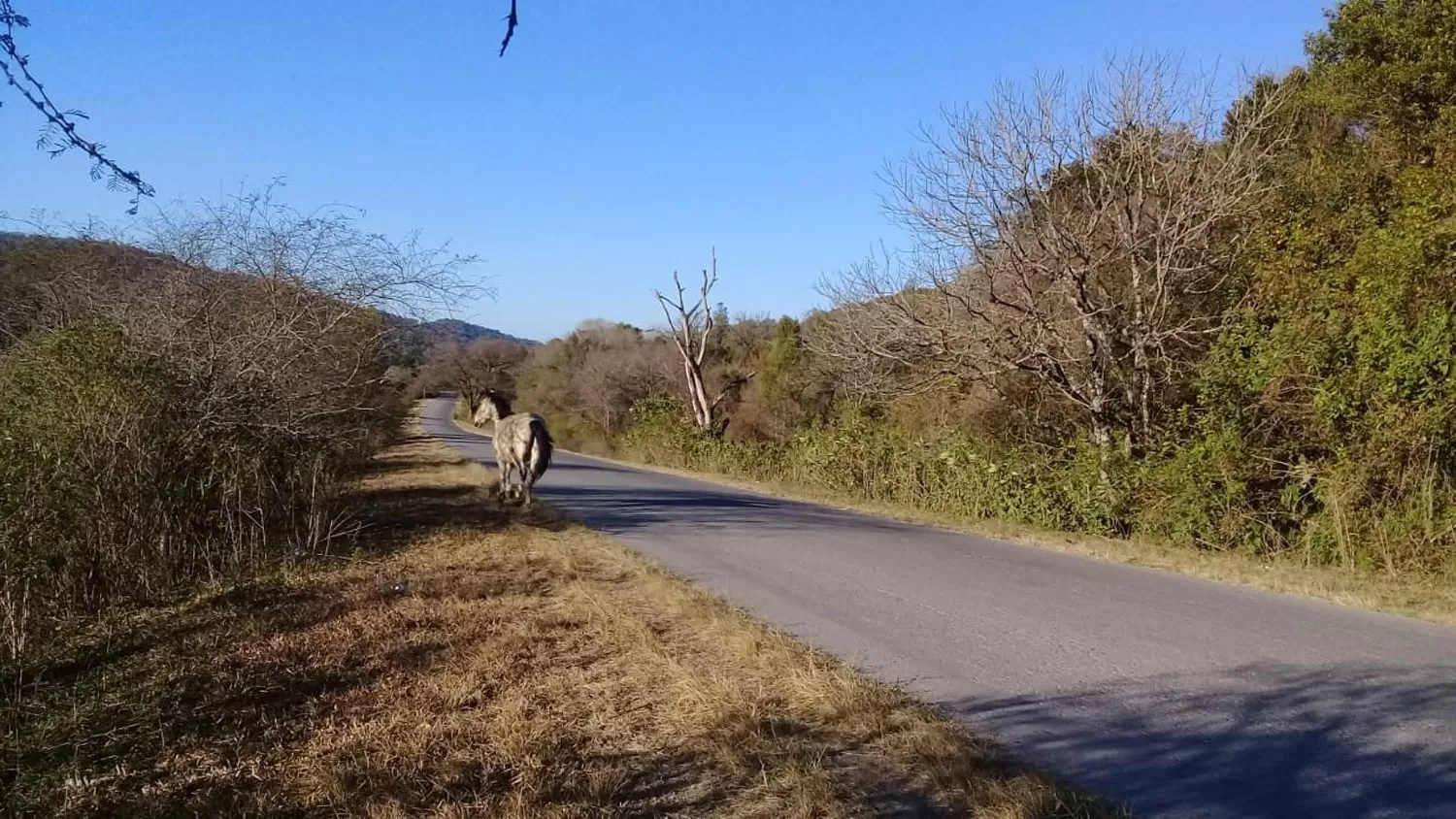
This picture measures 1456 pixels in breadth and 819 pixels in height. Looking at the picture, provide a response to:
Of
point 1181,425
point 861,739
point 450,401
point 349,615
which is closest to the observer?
point 861,739

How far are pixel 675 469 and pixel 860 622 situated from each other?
20724mm

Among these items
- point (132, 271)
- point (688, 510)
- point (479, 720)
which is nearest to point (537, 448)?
point (688, 510)

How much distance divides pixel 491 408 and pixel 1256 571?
1118 centimetres

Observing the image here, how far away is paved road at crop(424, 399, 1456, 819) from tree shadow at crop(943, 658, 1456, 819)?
1cm

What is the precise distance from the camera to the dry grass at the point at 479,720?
4.13m

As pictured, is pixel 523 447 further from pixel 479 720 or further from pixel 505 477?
pixel 479 720

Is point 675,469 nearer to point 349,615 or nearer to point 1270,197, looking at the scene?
point 1270,197

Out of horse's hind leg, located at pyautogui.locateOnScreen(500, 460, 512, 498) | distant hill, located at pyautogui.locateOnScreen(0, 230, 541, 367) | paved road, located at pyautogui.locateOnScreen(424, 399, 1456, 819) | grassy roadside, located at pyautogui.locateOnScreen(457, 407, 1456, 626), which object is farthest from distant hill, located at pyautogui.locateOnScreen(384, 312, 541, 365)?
grassy roadside, located at pyautogui.locateOnScreen(457, 407, 1456, 626)

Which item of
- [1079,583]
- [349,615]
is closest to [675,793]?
[349,615]

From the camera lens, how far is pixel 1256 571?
9.44 metres

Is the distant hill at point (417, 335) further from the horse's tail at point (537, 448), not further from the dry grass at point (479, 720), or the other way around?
the dry grass at point (479, 720)

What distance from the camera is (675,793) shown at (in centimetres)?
422

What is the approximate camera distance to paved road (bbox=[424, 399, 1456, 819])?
170 inches

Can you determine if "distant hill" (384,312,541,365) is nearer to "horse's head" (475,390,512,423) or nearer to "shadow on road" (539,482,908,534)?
"horse's head" (475,390,512,423)
